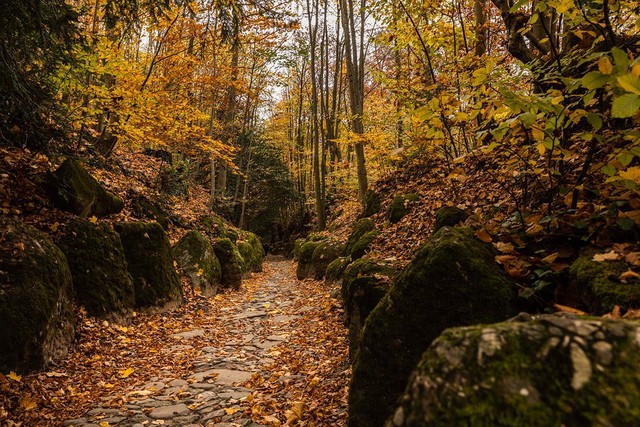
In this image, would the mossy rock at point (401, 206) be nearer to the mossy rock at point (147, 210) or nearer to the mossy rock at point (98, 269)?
the mossy rock at point (98, 269)

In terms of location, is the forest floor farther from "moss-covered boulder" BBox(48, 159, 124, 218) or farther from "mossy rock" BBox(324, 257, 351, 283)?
"moss-covered boulder" BBox(48, 159, 124, 218)

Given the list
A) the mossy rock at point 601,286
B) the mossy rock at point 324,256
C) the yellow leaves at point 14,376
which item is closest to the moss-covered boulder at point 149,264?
the yellow leaves at point 14,376

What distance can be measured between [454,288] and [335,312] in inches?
171

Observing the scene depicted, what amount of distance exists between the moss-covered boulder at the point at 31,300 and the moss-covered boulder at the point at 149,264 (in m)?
1.68

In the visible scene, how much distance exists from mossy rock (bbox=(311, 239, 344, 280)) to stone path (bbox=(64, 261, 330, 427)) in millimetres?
3556

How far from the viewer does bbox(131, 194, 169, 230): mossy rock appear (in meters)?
9.33

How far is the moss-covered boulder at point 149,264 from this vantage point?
6.92 metres

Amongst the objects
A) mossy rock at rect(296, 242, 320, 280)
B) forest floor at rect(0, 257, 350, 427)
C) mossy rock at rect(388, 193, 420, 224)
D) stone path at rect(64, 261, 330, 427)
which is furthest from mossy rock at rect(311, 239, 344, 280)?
forest floor at rect(0, 257, 350, 427)

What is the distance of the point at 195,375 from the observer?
4.80 m

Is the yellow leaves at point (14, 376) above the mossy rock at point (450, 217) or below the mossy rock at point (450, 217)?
below

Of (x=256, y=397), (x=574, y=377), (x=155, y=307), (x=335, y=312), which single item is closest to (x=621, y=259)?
(x=574, y=377)

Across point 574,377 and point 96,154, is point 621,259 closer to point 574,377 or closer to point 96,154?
point 574,377

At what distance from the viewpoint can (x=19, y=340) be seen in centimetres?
406

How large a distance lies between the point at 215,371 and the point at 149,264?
3.19 meters
